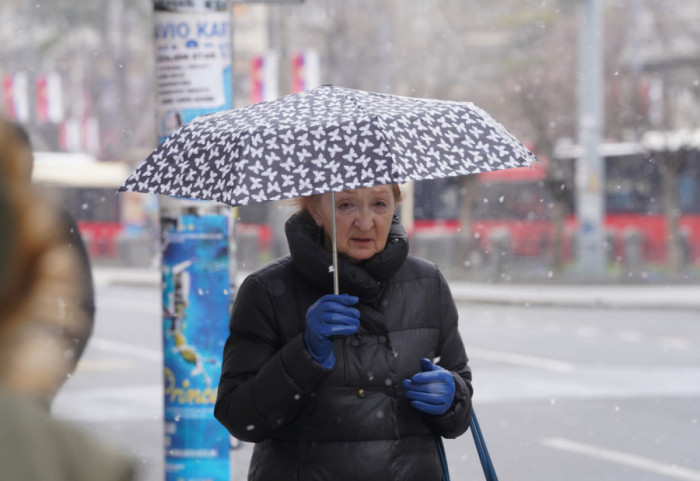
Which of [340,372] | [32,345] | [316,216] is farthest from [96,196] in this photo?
[32,345]

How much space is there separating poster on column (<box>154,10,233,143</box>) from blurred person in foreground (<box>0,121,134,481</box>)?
3741 millimetres

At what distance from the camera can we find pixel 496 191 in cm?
3797

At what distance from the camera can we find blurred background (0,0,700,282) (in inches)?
1156

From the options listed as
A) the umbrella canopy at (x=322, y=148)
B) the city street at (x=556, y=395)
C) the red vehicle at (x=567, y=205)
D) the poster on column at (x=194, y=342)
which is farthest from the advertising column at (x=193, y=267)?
the red vehicle at (x=567, y=205)

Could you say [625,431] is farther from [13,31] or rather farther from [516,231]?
[13,31]

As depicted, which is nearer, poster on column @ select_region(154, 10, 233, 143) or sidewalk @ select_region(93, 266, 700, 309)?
poster on column @ select_region(154, 10, 233, 143)

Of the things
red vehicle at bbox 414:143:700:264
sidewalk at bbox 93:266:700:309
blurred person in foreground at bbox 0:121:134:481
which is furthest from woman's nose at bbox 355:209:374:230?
red vehicle at bbox 414:143:700:264

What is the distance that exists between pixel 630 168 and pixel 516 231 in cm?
362

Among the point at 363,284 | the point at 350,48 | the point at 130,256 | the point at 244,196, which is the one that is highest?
the point at 350,48

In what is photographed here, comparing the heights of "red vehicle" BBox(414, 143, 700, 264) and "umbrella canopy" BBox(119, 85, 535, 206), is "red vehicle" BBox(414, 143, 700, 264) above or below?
below

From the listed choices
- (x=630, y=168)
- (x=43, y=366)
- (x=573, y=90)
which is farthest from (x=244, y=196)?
(x=630, y=168)

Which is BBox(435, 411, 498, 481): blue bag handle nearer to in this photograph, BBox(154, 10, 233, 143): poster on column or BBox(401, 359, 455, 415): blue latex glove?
BBox(401, 359, 455, 415): blue latex glove

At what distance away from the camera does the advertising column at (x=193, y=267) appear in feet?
15.6

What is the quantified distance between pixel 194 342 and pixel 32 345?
12.3 ft
